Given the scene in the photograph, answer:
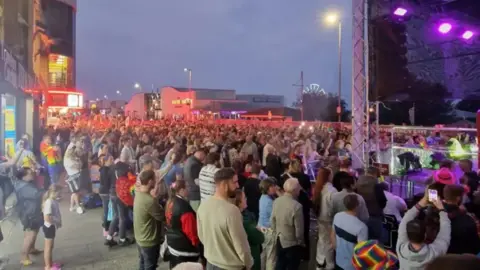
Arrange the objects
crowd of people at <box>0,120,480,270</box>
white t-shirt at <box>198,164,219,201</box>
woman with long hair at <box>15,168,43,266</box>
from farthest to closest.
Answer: woman with long hair at <box>15,168,43,266</box>, white t-shirt at <box>198,164,219,201</box>, crowd of people at <box>0,120,480,270</box>

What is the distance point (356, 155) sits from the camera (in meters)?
9.61

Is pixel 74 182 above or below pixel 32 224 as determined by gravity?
above

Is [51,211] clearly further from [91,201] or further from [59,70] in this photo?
[59,70]

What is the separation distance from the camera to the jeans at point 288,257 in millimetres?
5641

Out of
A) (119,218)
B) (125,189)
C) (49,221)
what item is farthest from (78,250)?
(49,221)

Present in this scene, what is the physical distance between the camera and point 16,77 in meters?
13.3

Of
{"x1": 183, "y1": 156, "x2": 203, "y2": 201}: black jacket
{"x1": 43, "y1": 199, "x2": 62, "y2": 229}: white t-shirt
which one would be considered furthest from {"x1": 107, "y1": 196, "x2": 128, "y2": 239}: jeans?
{"x1": 43, "y1": 199, "x2": 62, "y2": 229}: white t-shirt

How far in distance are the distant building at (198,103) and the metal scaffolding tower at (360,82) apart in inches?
1822

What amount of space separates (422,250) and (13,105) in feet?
53.2

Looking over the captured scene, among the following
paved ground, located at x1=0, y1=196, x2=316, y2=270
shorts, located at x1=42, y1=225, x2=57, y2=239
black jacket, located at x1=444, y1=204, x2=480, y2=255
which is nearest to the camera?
black jacket, located at x1=444, y1=204, x2=480, y2=255

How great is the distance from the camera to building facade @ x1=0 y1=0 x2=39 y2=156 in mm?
13539

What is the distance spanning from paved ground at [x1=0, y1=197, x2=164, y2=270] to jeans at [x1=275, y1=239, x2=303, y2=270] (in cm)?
215

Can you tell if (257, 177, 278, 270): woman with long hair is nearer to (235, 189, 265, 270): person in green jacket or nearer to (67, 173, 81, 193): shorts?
(235, 189, 265, 270): person in green jacket

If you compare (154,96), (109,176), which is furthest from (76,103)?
(154,96)
